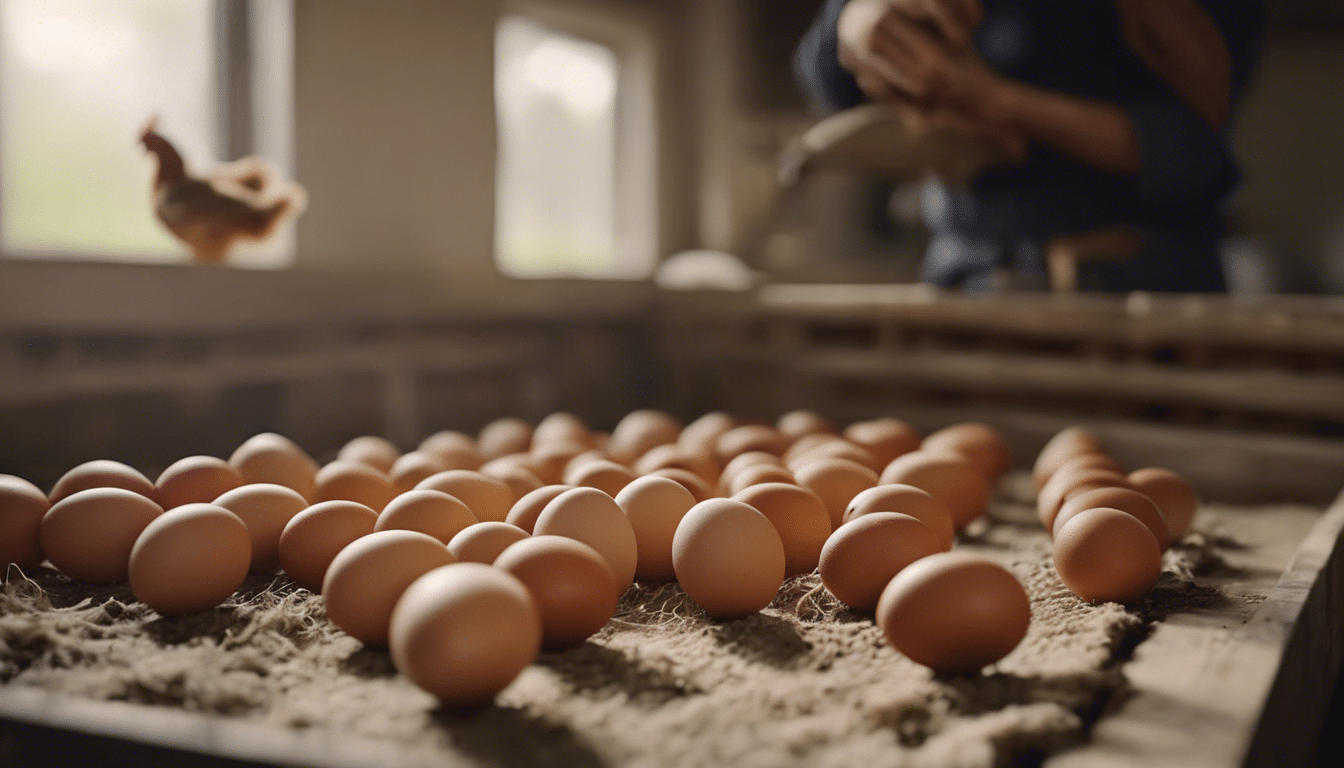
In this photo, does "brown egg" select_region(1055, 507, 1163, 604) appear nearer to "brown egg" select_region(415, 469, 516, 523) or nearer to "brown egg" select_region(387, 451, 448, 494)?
"brown egg" select_region(415, 469, 516, 523)

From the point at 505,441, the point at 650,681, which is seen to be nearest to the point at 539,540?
the point at 650,681

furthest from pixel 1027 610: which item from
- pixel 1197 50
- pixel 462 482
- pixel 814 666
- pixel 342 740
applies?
pixel 1197 50

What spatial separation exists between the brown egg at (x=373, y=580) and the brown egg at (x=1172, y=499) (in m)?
0.83

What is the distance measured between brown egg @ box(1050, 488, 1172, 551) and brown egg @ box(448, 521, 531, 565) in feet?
1.80

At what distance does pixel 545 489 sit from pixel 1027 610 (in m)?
0.50

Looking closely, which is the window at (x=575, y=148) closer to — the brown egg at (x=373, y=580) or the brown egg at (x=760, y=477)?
the brown egg at (x=760, y=477)

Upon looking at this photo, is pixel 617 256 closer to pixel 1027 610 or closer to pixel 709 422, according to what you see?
pixel 709 422

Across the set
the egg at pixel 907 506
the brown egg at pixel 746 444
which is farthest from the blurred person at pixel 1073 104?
the egg at pixel 907 506

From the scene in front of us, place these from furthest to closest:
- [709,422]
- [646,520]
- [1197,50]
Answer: [1197,50] → [709,422] → [646,520]

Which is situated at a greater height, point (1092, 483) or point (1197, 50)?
point (1197, 50)

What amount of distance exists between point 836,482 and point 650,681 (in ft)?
1.52

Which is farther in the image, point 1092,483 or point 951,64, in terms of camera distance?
point 951,64

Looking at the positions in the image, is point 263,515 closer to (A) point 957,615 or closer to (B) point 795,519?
(B) point 795,519

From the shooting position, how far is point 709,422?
5.24ft
